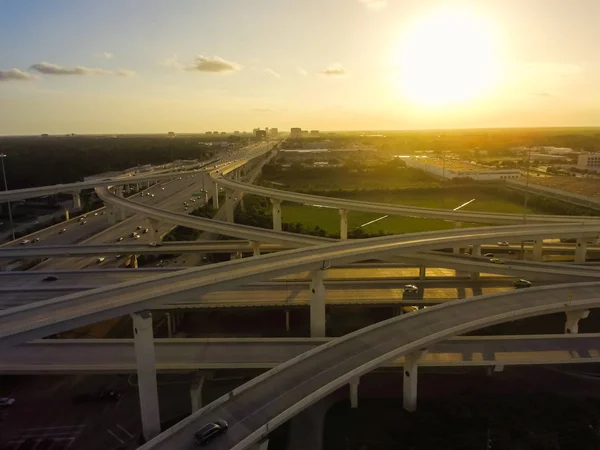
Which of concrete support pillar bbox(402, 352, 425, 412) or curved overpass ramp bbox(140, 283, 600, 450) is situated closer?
curved overpass ramp bbox(140, 283, 600, 450)

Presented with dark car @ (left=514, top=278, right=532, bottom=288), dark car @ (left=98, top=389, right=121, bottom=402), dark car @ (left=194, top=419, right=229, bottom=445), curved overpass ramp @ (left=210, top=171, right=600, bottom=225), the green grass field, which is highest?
curved overpass ramp @ (left=210, top=171, right=600, bottom=225)

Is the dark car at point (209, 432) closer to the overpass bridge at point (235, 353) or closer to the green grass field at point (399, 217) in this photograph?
the overpass bridge at point (235, 353)

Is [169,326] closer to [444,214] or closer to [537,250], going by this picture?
[444,214]

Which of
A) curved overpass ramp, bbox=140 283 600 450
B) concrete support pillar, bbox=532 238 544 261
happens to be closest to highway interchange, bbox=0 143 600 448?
curved overpass ramp, bbox=140 283 600 450

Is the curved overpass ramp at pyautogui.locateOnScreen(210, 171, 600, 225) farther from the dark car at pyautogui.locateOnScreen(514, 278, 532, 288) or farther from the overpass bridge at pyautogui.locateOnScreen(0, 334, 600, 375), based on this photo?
the overpass bridge at pyautogui.locateOnScreen(0, 334, 600, 375)

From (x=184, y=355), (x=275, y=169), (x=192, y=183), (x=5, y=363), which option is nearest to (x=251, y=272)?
(x=184, y=355)

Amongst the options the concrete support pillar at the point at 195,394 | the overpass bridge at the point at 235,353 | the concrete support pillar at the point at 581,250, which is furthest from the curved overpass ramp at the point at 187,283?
the concrete support pillar at the point at 581,250
